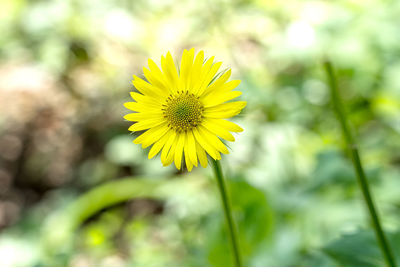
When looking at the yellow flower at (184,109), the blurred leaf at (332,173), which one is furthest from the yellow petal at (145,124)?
the blurred leaf at (332,173)

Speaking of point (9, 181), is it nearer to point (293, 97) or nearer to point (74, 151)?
point (74, 151)

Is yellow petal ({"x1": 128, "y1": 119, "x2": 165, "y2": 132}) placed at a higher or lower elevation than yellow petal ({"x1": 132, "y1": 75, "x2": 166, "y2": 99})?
lower

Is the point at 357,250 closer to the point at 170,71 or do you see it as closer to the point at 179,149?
the point at 179,149

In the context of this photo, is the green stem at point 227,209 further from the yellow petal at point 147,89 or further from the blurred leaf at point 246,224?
the blurred leaf at point 246,224

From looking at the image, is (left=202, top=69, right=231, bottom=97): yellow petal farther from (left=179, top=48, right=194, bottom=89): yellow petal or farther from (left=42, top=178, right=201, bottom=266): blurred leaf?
(left=42, top=178, right=201, bottom=266): blurred leaf

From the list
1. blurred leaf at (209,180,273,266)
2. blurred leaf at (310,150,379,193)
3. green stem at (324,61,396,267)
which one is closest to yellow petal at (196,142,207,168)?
green stem at (324,61,396,267)

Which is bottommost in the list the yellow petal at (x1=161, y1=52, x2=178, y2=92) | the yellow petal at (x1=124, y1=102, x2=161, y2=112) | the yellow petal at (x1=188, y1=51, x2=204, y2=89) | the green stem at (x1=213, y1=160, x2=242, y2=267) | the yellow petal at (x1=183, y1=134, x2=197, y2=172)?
the green stem at (x1=213, y1=160, x2=242, y2=267)
